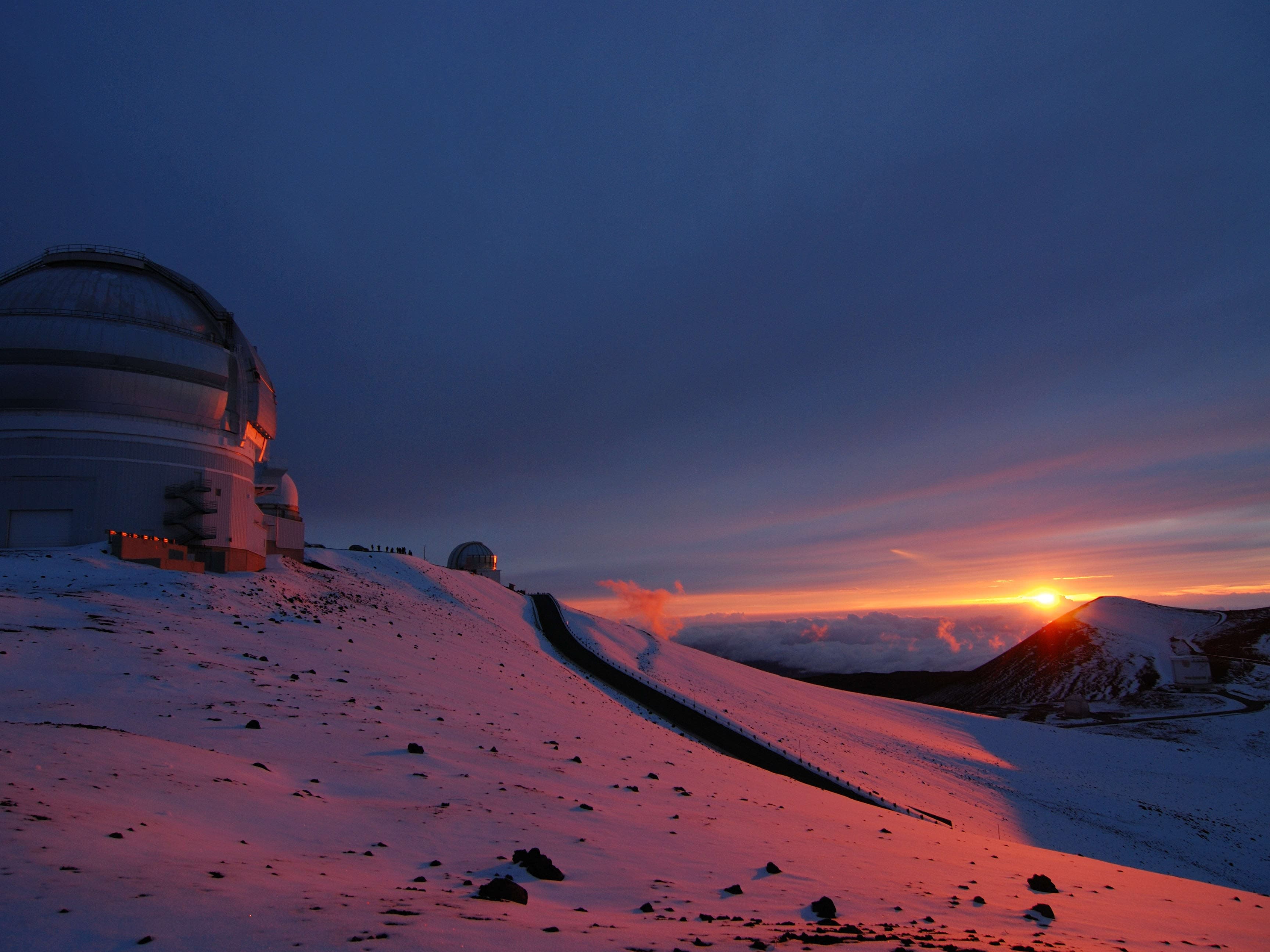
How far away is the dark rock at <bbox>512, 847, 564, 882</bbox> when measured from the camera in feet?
25.6

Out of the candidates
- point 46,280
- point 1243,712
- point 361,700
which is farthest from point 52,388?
point 1243,712

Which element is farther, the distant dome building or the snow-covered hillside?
the distant dome building

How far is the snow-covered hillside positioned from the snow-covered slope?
11.2 meters

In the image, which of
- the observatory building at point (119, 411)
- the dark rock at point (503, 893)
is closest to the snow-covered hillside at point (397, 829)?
the dark rock at point (503, 893)

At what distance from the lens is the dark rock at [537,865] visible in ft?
25.6

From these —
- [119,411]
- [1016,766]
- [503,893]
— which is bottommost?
[1016,766]

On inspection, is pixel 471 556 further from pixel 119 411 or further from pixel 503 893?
pixel 503 893

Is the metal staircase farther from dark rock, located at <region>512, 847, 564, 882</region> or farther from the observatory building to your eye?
dark rock, located at <region>512, 847, 564, 882</region>

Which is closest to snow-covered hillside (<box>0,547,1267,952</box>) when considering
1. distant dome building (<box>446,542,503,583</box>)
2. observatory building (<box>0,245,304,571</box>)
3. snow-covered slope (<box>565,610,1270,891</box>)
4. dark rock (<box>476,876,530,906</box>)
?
dark rock (<box>476,876,530,906</box>)

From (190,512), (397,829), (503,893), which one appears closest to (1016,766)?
(397,829)

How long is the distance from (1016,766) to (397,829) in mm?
40666

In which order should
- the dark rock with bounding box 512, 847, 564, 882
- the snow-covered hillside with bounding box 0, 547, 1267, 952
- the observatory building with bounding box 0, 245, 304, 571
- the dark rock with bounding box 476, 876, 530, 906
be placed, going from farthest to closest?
1. the observatory building with bounding box 0, 245, 304, 571
2. the dark rock with bounding box 512, 847, 564, 882
3. the dark rock with bounding box 476, 876, 530, 906
4. the snow-covered hillside with bounding box 0, 547, 1267, 952

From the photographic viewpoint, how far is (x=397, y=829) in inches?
352

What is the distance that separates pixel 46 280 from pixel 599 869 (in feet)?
129
